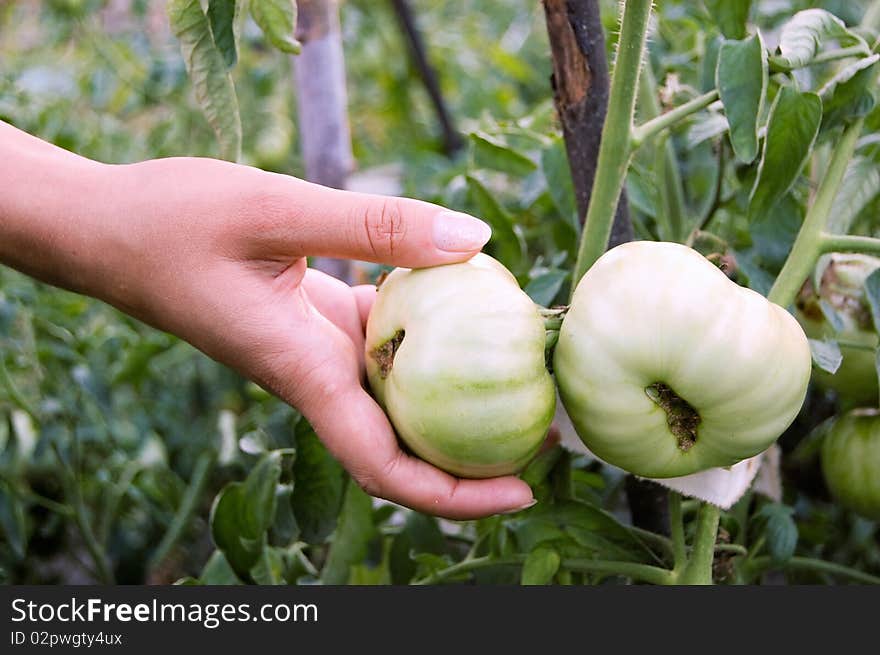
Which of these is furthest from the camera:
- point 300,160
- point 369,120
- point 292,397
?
point 369,120

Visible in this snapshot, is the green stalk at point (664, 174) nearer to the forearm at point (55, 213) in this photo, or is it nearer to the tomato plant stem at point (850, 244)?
the tomato plant stem at point (850, 244)

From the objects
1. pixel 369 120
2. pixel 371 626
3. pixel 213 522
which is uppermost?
pixel 371 626

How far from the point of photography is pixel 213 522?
38.1 inches

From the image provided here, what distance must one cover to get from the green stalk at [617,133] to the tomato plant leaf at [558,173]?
0.22 m

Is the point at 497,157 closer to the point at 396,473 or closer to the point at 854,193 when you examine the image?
the point at 854,193

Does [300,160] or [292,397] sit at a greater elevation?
[292,397]

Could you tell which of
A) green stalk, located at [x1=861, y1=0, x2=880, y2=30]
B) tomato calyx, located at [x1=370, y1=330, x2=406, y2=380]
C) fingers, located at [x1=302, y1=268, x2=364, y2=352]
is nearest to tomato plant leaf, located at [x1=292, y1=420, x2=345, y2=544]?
fingers, located at [x1=302, y1=268, x2=364, y2=352]

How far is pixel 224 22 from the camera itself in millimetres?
762

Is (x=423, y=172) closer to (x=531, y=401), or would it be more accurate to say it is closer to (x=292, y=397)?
(x=292, y=397)

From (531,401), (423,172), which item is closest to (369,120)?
(423,172)

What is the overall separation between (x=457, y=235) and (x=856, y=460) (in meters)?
0.52

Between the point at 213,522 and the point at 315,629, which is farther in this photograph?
the point at 213,522

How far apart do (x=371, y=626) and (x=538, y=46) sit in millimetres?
1929

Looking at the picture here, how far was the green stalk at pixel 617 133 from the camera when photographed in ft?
2.30
